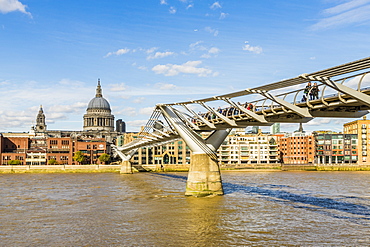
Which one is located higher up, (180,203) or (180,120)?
(180,120)

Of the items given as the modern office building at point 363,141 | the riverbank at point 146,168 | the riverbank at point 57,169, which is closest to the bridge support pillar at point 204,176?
the riverbank at point 146,168

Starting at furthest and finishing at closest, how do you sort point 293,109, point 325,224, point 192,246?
point 325,224 < point 293,109 < point 192,246

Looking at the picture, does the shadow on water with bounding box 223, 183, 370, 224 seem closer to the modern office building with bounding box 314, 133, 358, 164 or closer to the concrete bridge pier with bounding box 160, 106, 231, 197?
the concrete bridge pier with bounding box 160, 106, 231, 197

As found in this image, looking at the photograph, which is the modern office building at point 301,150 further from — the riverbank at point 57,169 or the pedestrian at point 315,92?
the pedestrian at point 315,92

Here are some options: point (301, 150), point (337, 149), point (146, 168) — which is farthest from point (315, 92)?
point (337, 149)

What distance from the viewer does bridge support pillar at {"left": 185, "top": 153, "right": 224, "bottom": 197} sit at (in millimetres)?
41312

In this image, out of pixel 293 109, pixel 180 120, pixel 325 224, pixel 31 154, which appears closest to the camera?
pixel 293 109

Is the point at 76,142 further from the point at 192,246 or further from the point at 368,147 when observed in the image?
the point at 192,246

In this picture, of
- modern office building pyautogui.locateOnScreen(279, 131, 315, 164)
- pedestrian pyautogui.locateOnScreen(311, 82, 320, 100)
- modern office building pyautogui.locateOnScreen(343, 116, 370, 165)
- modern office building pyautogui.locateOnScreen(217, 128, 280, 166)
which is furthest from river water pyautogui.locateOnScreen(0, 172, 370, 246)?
modern office building pyautogui.locateOnScreen(343, 116, 370, 165)

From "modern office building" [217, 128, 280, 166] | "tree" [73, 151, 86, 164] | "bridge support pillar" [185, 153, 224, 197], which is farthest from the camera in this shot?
"modern office building" [217, 128, 280, 166]

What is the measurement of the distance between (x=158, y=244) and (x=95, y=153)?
117979 mm

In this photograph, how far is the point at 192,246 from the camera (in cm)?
2192

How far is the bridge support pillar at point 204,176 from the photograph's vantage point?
41312mm

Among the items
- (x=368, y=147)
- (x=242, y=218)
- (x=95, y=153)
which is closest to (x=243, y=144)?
(x=368, y=147)
